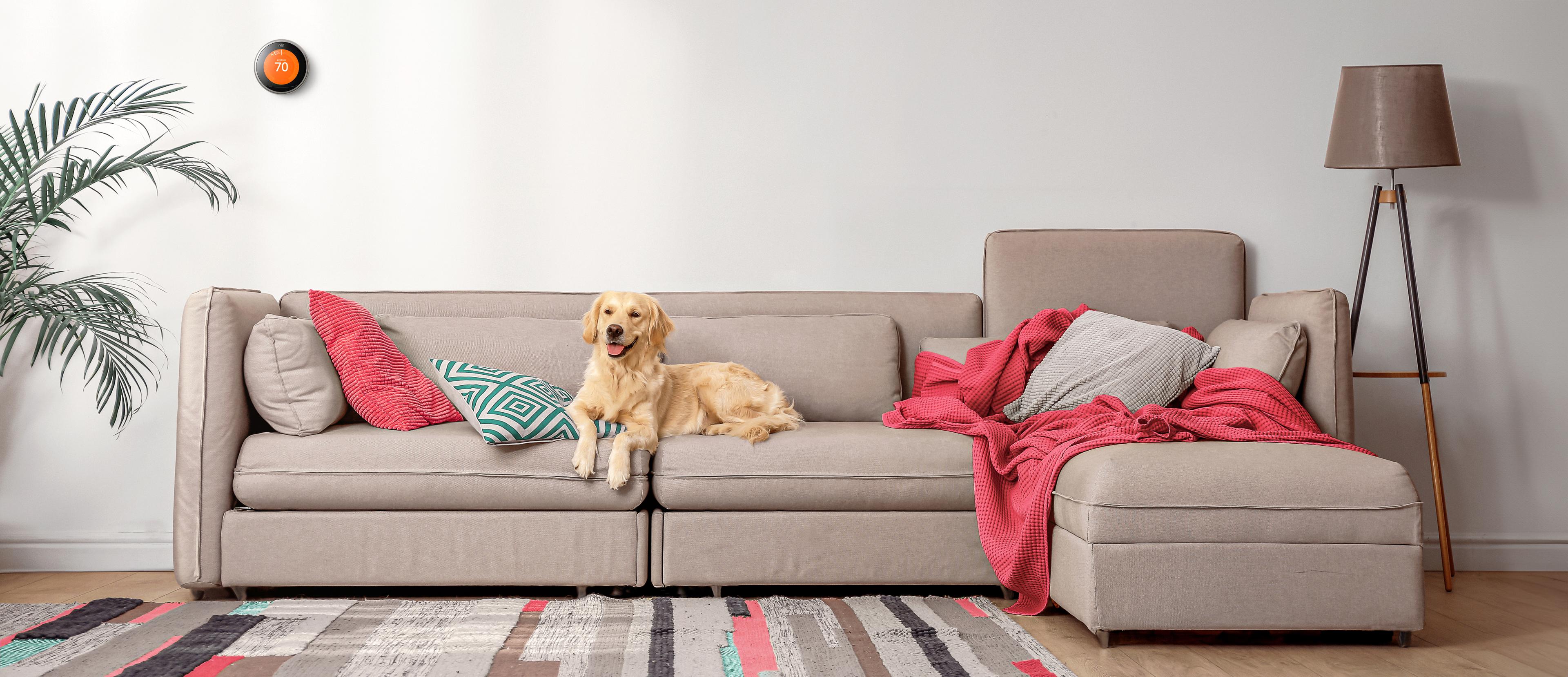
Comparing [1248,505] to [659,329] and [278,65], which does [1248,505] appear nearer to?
[659,329]

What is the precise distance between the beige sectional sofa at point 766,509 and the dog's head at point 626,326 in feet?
0.96

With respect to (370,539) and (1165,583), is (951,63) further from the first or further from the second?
(370,539)

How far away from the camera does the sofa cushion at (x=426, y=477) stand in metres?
2.35

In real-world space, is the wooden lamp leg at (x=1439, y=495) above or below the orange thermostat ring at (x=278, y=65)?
below

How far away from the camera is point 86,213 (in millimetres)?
3127

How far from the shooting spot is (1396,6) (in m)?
3.34

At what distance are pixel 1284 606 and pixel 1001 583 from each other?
0.64 meters

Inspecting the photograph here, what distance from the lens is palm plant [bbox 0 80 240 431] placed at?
2.71 m

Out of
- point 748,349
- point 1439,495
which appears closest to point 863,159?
point 748,349

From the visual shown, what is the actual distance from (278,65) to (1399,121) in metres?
3.78

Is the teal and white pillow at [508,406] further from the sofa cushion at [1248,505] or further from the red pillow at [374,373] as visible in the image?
the sofa cushion at [1248,505]

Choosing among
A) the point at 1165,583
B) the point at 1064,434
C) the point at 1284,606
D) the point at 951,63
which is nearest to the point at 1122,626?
the point at 1165,583

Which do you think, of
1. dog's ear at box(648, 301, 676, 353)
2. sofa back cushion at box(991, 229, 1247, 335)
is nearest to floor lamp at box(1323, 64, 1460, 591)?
sofa back cushion at box(991, 229, 1247, 335)

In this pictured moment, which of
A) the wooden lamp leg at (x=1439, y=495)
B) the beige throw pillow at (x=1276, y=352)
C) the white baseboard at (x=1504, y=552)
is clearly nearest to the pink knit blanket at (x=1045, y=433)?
the beige throw pillow at (x=1276, y=352)
